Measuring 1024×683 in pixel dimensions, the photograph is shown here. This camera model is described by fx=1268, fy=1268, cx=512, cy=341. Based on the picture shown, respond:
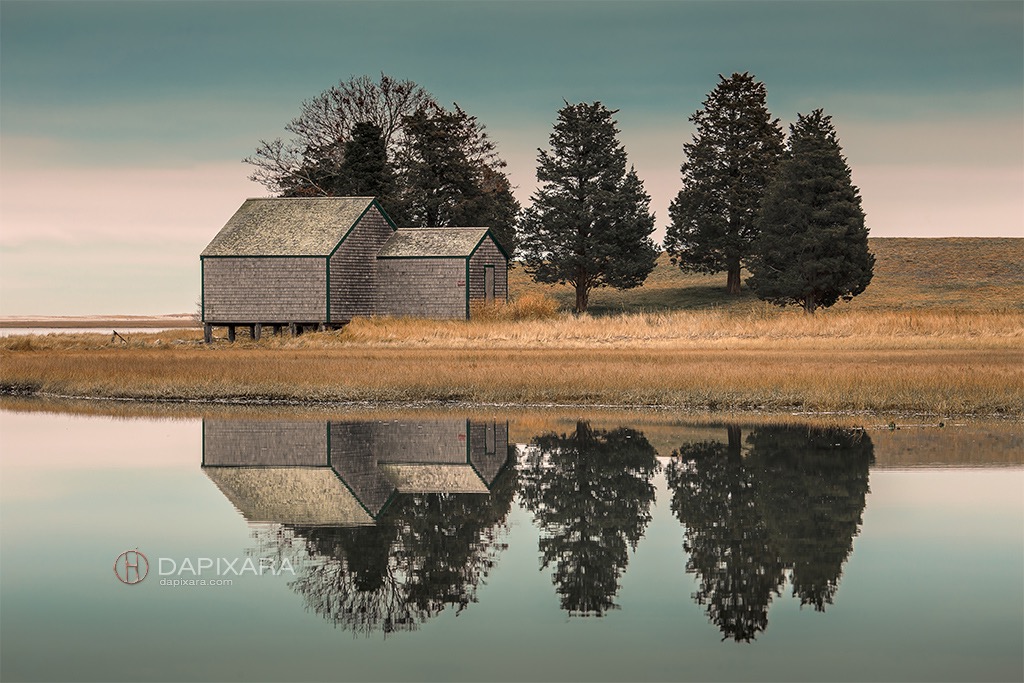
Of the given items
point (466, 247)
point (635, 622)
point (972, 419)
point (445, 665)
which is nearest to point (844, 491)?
point (635, 622)

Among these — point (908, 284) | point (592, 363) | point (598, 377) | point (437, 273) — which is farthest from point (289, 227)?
point (908, 284)

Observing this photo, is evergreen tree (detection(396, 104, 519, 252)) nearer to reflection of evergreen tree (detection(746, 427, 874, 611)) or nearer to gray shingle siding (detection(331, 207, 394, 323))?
gray shingle siding (detection(331, 207, 394, 323))

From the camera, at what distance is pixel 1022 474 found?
1819cm

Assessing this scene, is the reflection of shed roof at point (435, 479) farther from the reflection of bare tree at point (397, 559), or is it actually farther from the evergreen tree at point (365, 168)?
the evergreen tree at point (365, 168)

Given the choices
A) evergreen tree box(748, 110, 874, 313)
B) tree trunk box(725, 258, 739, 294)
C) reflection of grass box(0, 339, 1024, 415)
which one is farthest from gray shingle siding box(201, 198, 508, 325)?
tree trunk box(725, 258, 739, 294)

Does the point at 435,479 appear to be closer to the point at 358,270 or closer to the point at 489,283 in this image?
the point at 358,270

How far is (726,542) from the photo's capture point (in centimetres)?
1327

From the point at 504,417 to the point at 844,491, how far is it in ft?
40.1

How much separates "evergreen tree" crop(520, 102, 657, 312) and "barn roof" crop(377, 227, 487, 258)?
1783cm

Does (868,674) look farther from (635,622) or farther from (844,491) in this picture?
(844,491)

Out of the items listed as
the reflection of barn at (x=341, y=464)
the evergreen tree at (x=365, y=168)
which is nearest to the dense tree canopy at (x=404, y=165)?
the evergreen tree at (x=365, y=168)

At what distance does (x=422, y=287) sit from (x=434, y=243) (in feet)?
8.53

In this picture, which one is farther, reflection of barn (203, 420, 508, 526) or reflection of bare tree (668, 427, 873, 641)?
reflection of barn (203, 420, 508, 526)

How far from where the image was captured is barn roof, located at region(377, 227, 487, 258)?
65812 mm
